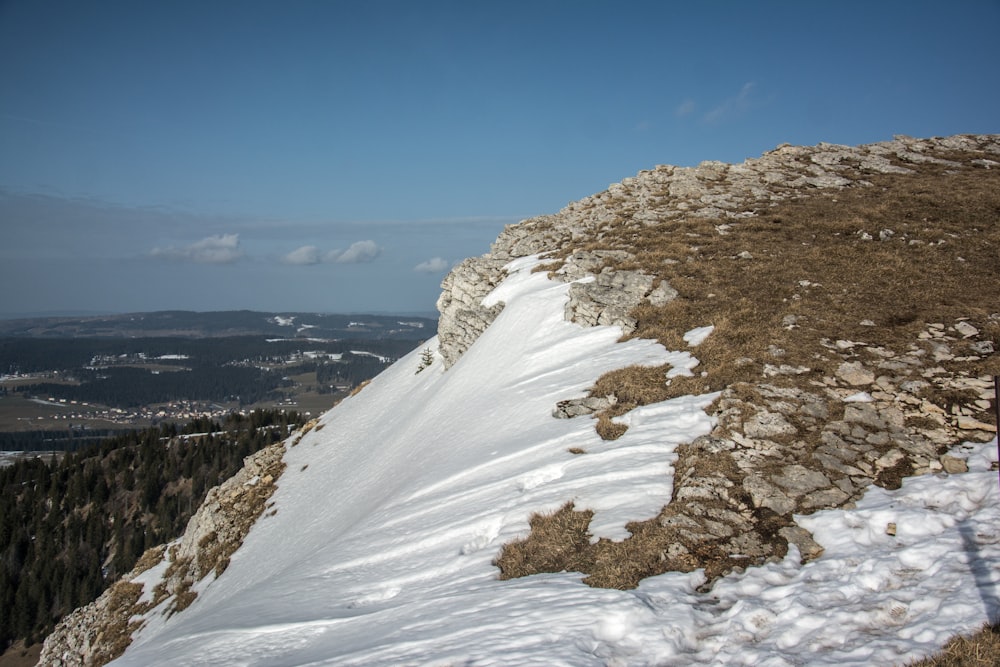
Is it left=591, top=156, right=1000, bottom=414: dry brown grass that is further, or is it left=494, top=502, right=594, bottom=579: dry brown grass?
left=591, top=156, right=1000, bottom=414: dry brown grass

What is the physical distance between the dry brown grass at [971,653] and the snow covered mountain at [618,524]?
265 mm

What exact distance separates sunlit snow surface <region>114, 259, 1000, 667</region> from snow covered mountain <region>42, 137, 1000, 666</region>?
0.16 ft

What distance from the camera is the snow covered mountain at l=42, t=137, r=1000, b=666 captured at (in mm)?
7867

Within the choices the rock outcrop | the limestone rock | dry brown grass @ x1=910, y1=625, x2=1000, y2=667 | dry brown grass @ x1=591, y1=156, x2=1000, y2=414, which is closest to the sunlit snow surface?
dry brown grass @ x1=910, y1=625, x2=1000, y2=667

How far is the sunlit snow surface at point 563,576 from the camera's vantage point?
24.7 feet

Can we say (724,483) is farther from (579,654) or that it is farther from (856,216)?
(856,216)

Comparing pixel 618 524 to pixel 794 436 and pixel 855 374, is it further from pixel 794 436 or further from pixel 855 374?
pixel 855 374

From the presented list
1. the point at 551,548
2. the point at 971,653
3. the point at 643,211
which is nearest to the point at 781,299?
the point at 551,548

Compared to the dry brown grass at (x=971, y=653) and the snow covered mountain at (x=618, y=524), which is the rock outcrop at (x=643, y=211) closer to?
the snow covered mountain at (x=618, y=524)

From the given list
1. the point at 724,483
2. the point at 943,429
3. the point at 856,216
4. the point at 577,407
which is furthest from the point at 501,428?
the point at 856,216

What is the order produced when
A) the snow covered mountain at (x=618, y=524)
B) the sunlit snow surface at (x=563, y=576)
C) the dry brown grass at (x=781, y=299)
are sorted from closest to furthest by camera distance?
the sunlit snow surface at (x=563, y=576)
the snow covered mountain at (x=618, y=524)
the dry brown grass at (x=781, y=299)

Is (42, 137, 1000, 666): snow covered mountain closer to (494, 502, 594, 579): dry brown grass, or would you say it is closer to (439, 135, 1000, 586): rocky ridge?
(439, 135, 1000, 586): rocky ridge

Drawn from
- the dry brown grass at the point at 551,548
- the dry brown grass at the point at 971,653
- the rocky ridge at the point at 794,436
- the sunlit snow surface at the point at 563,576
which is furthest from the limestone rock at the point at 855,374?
the dry brown grass at the point at 971,653

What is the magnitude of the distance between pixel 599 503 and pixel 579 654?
4.84 m
